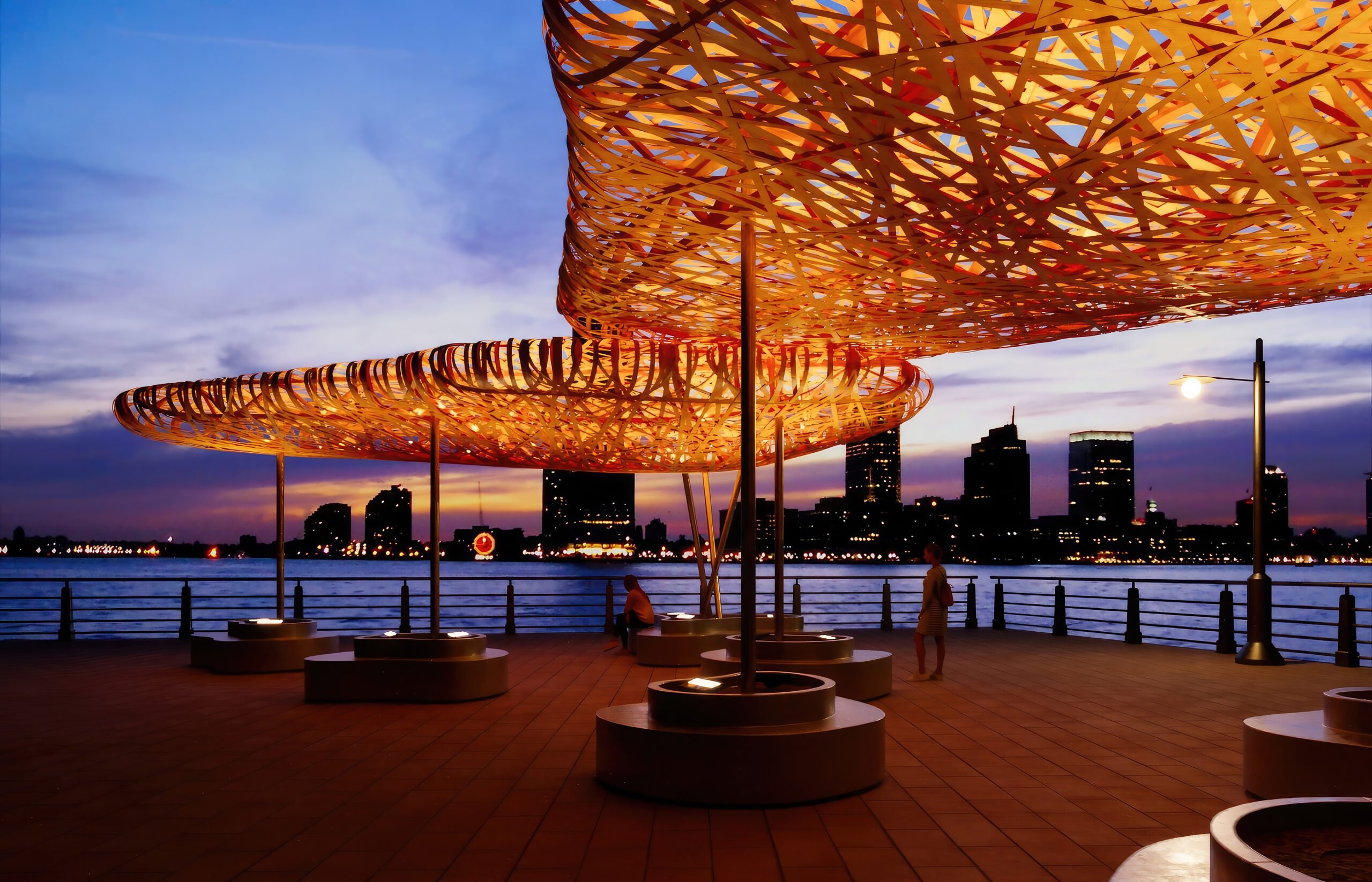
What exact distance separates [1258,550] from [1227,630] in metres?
1.95

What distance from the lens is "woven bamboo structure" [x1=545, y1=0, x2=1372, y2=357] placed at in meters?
4.47

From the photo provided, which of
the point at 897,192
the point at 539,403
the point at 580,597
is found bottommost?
the point at 580,597

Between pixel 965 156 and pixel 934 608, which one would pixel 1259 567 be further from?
pixel 965 156

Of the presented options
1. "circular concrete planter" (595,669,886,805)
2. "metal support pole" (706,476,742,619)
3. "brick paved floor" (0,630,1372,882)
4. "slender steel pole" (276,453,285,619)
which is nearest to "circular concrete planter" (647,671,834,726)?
"circular concrete planter" (595,669,886,805)

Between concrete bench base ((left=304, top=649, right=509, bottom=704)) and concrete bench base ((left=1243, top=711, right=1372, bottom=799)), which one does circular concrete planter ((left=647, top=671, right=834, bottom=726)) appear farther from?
concrete bench base ((left=304, top=649, right=509, bottom=704))

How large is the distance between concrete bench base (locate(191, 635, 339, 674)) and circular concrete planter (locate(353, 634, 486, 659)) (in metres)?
2.81

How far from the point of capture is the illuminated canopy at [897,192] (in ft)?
14.9

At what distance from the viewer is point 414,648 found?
404 inches

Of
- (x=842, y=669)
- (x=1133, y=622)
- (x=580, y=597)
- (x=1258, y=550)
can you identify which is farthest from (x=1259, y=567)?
(x=580, y=597)

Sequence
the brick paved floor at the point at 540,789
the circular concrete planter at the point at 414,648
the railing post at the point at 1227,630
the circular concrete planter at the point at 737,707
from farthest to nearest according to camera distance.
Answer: the railing post at the point at 1227,630 → the circular concrete planter at the point at 414,648 → the circular concrete planter at the point at 737,707 → the brick paved floor at the point at 540,789

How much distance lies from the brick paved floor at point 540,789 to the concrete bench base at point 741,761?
0.46 feet

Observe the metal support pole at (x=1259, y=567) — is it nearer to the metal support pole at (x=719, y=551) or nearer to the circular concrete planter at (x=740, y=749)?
the metal support pole at (x=719, y=551)

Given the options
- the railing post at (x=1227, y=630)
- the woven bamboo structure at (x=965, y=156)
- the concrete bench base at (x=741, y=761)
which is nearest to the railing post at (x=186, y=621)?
the woven bamboo structure at (x=965, y=156)

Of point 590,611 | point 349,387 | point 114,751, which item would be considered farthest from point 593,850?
point 590,611
